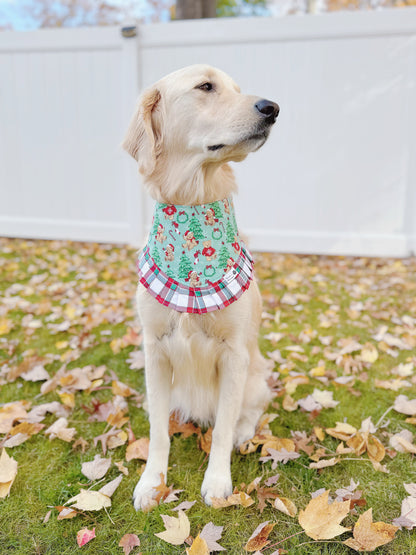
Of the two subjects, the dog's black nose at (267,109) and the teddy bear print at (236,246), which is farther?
the teddy bear print at (236,246)

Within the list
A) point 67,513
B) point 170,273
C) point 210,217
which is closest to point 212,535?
point 67,513

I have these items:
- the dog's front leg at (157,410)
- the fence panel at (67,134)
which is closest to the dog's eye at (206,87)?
the dog's front leg at (157,410)

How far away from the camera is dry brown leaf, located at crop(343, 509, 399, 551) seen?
1.43m

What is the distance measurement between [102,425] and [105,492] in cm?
49

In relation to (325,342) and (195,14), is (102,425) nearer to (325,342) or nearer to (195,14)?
(325,342)

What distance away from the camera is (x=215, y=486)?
5.63ft

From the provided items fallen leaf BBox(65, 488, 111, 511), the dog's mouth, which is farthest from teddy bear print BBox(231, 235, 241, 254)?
fallen leaf BBox(65, 488, 111, 511)

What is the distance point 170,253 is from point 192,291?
183 mm

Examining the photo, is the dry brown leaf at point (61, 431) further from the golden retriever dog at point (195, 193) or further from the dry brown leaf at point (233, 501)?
the dry brown leaf at point (233, 501)

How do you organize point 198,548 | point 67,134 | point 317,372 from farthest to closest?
point 67,134
point 317,372
point 198,548

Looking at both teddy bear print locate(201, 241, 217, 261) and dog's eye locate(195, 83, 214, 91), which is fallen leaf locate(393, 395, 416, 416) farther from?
dog's eye locate(195, 83, 214, 91)

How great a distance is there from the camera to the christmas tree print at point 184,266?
1718 mm

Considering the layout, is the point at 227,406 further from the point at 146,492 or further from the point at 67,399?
the point at 67,399

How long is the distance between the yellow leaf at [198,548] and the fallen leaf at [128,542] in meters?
0.20
